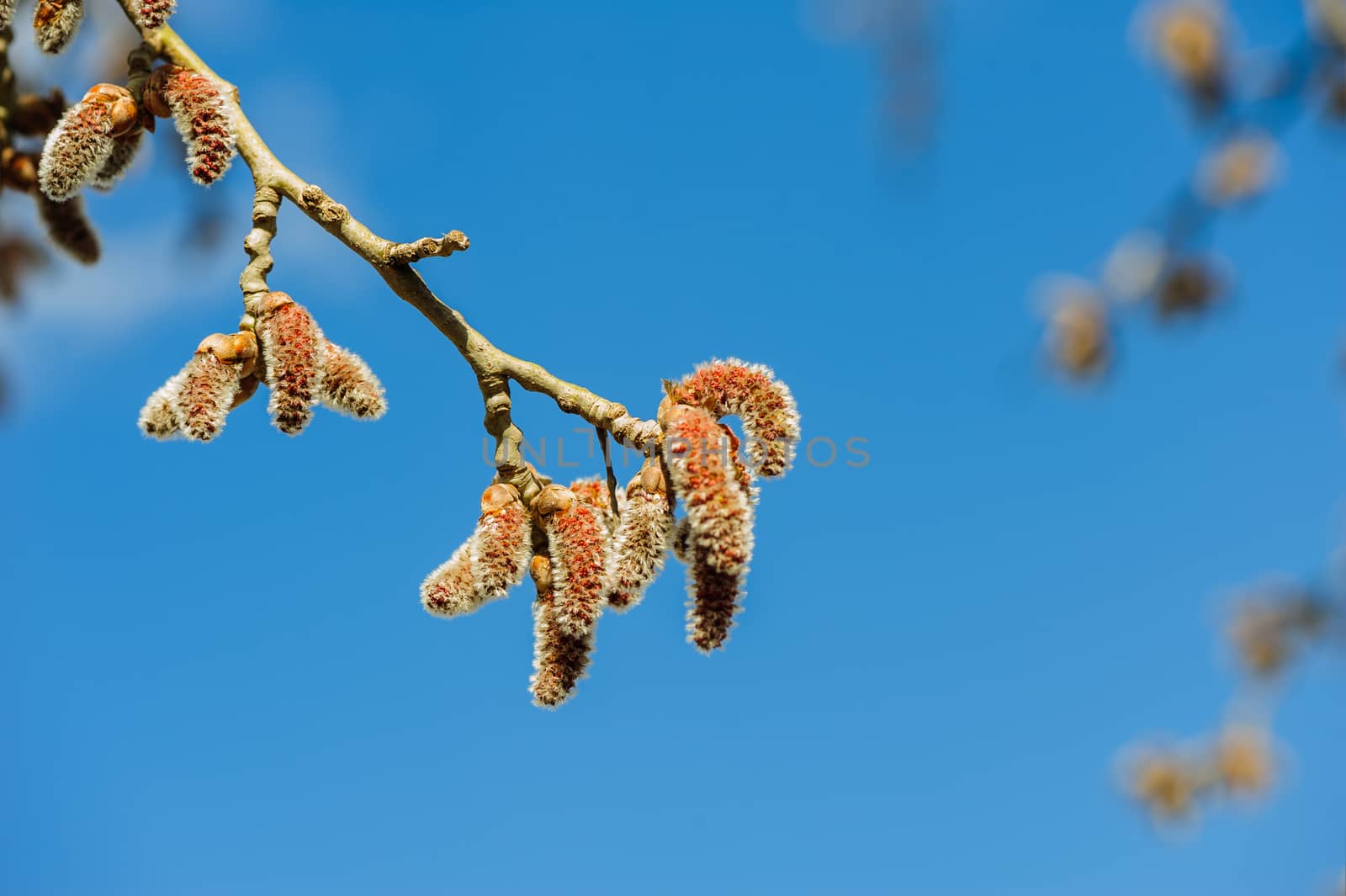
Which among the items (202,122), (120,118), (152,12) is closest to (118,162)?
(120,118)

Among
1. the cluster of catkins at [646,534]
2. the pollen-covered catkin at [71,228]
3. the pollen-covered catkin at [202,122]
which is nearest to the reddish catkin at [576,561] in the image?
the cluster of catkins at [646,534]

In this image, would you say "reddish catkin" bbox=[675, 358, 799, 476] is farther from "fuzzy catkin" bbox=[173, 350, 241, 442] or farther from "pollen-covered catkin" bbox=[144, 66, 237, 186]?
"pollen-covered catkin" bbox=[144, 66, 237, 186]

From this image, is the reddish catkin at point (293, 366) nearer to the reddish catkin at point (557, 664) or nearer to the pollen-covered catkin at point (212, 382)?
the pollen-covered catkin at point (212, 382)

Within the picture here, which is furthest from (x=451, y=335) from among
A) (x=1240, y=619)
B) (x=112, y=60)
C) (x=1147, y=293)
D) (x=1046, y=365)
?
(x=1240, y=619)

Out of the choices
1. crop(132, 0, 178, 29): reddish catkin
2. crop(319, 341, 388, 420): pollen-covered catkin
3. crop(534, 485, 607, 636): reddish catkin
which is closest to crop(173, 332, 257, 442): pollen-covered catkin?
crop(319, 341, 388, 420): pollen-covered catkin

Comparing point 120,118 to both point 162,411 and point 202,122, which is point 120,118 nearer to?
point 202,122

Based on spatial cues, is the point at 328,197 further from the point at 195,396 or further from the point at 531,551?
the point at 531,551
